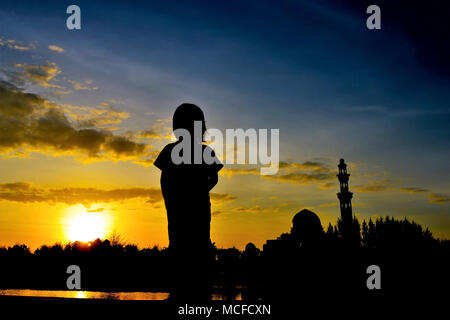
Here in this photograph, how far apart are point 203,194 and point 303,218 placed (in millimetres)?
3193

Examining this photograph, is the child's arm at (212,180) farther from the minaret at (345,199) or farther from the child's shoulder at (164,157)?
the minaret at (345,199)

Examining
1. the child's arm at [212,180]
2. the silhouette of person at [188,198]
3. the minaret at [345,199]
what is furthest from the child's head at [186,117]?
the minaret at [345,199]

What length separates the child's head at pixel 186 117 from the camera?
4.92 metres

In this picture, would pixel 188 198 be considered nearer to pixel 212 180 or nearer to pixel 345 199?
pixel 212 180

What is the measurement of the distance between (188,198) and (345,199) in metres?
52.0

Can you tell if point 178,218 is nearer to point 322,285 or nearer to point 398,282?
point 322,285

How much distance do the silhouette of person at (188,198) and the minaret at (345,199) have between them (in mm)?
51446

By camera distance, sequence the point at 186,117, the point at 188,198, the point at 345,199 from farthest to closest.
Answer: the point at 345,199 < the point at 186,117 < the point at 188,198

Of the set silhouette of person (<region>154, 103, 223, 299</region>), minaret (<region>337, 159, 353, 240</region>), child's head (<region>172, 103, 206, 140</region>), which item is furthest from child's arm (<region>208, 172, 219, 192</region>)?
minaret (<region>337, 159, 353, 240</region>)

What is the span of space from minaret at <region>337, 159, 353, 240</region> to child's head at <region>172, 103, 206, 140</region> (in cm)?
5150

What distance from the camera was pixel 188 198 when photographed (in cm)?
475

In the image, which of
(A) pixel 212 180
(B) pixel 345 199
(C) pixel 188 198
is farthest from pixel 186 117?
(B) pixel 345 199

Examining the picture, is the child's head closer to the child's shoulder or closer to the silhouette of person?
the silhouette of person

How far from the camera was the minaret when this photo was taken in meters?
52.4
